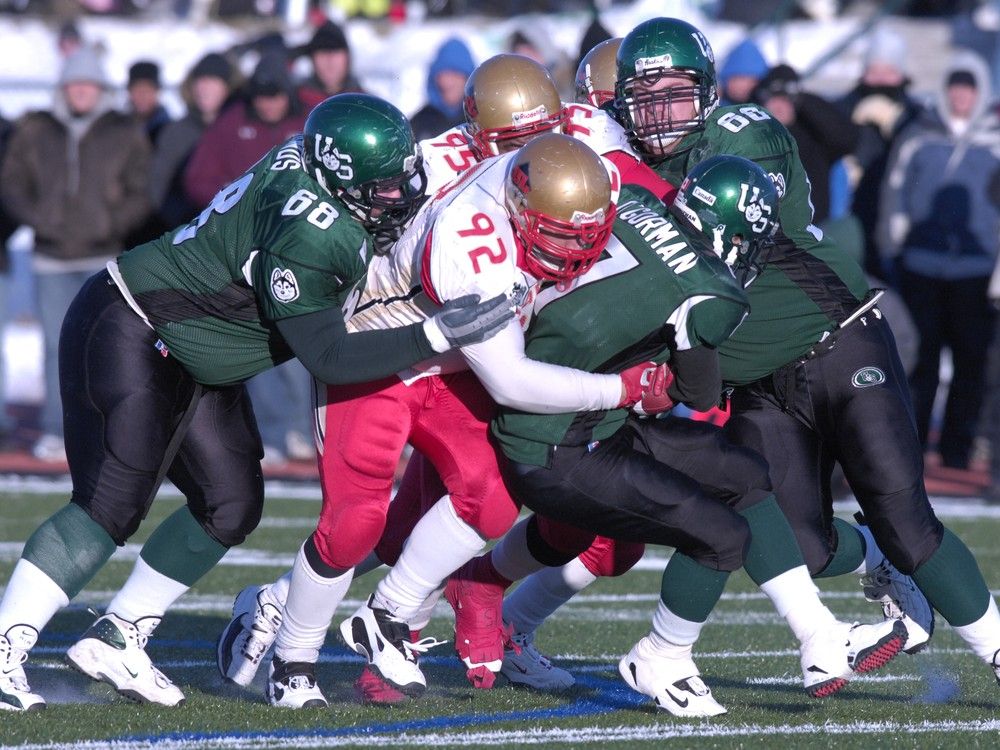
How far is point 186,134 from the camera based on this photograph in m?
9.73

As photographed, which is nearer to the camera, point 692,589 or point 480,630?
point 692,589

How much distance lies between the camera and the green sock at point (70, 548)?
4.47m

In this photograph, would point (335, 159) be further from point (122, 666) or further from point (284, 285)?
point (122, 666)

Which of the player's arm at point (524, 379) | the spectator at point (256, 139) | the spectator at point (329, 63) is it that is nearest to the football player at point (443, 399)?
the player's arm at point (524, 379)

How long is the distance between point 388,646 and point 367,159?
52.6 inches

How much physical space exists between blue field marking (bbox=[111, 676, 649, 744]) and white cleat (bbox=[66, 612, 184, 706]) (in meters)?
0.45

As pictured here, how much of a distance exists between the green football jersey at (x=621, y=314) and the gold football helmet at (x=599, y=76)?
1.08m

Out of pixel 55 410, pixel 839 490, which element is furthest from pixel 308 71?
pixel 839 490

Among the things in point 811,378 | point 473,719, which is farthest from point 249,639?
point 811,378

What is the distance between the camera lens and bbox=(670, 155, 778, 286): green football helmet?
4.40 metres

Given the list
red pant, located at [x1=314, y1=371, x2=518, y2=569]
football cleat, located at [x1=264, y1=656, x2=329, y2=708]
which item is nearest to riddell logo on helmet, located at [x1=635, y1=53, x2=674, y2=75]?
red pant, located at [x1=314, y1=371, x2=518, y2=569]

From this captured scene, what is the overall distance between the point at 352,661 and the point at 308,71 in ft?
21.5

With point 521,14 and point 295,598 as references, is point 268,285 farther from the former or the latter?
point 521,14

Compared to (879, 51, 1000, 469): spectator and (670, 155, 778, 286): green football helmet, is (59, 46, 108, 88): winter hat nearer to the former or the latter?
(879, 51, 1000, 469): spectator
